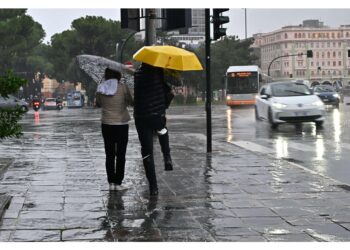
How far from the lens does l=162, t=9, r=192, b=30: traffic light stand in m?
12.6

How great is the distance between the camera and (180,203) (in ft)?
21.6

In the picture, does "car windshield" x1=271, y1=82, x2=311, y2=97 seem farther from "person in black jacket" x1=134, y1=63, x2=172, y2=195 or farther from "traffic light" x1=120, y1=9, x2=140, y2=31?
"person in black jacket" x1=134, y1=63, x2=172, y2=195

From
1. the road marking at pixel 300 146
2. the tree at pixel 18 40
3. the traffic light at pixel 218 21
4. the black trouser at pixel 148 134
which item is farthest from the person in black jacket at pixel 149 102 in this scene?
the tree at pixel 18 40

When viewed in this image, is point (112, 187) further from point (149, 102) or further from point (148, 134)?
point (149, 102)

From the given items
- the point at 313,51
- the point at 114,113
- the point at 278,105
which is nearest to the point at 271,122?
the point at 278,105

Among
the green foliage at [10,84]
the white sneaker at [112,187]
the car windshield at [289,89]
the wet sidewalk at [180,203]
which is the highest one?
the green foliage at [10,84]

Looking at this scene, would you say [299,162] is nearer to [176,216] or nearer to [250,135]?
[176,216]

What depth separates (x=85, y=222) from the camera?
220 inches

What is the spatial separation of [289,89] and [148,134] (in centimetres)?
1316

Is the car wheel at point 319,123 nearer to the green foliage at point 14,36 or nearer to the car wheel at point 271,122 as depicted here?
the car wheel at point 271,122

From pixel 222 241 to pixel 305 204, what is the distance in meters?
1.89

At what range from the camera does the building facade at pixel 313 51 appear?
479ft

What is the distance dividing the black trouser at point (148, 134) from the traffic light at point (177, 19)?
19.4 ft

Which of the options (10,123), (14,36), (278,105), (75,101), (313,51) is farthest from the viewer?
(313,51)
